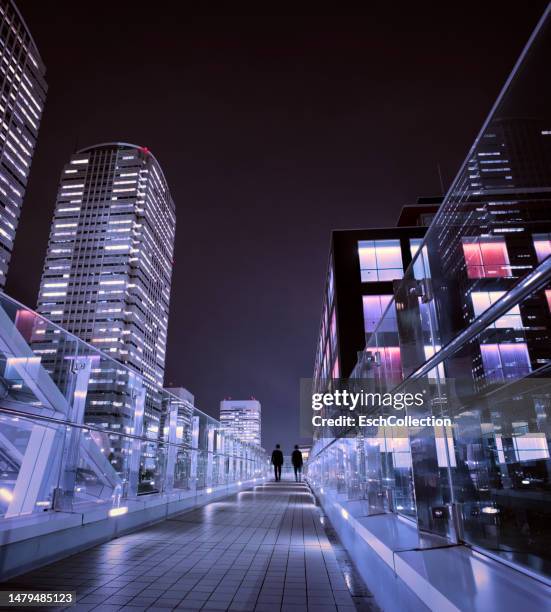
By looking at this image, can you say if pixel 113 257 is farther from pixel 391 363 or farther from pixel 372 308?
pixel 391 363

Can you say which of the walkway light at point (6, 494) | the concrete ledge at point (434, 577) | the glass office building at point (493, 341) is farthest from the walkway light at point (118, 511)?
the glass office building at point (493, 341)

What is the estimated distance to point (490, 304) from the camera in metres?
1.75

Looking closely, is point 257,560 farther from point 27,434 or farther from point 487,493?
point 487,493

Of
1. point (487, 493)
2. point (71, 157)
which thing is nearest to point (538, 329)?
point (487, 493)

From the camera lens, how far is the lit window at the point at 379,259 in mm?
26016

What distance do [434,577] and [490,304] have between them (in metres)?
1.20

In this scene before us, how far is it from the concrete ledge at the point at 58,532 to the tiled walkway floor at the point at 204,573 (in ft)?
0.36

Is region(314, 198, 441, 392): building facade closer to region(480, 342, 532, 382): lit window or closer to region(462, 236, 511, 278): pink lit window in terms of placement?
region(480, 342, 532, 382): lit window

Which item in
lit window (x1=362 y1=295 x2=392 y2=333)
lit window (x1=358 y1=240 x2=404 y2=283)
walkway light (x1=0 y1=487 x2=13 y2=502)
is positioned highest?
lit window (x1=358 y1=240 x2=404 y2=283)

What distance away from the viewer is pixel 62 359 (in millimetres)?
4914

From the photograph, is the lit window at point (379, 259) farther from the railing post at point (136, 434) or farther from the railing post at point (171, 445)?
the railing post at point (136, 434)

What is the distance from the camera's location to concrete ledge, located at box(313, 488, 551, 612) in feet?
4.83
